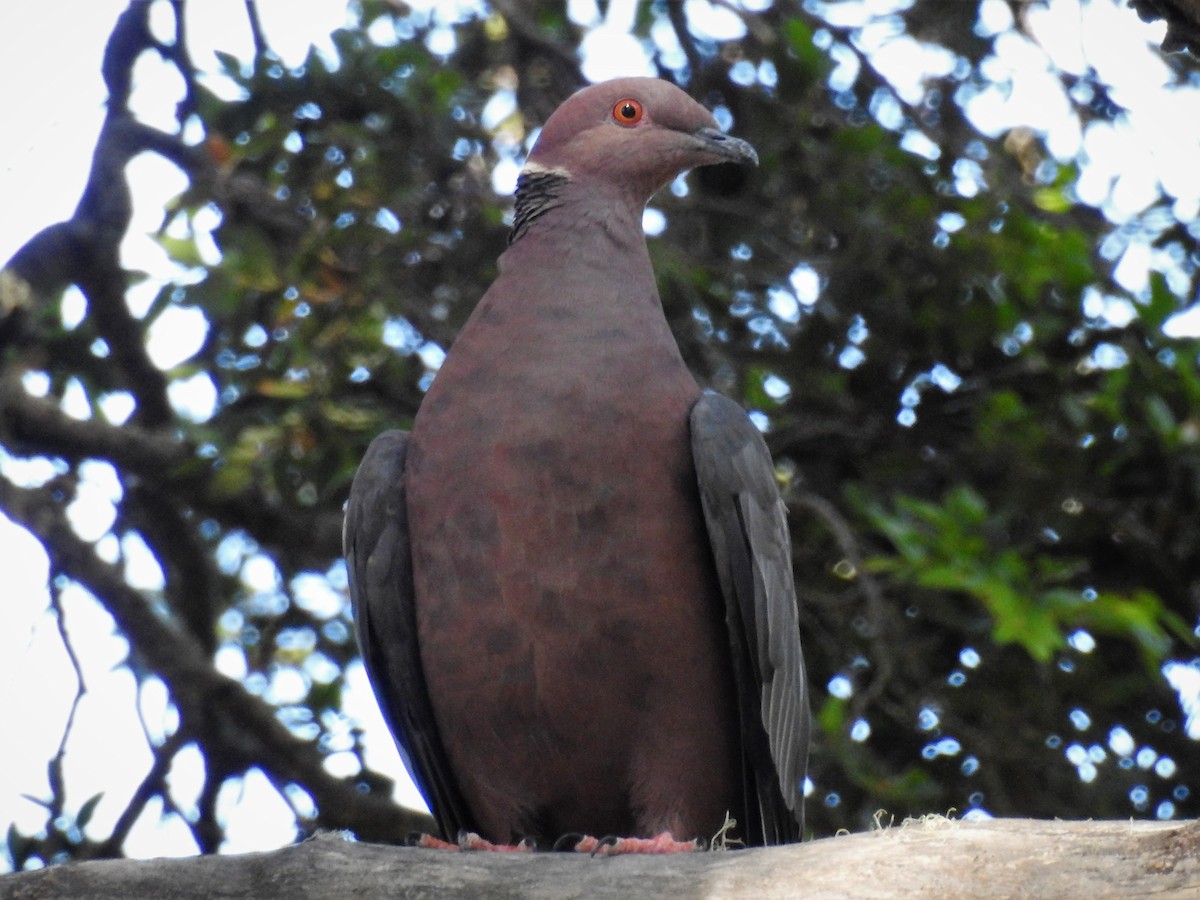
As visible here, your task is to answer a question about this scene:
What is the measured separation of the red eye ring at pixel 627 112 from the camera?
14.4 ft

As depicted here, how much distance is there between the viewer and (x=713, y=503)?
3.63m

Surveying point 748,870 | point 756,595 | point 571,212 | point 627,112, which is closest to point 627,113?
point 627,112

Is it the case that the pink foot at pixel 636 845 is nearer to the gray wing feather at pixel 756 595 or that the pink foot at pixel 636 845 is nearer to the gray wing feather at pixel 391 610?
the gray wing feather at pixel 756 595

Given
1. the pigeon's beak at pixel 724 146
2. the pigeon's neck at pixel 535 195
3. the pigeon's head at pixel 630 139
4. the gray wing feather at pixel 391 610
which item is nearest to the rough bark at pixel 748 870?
A: the gray wing feather at pixel 391 610

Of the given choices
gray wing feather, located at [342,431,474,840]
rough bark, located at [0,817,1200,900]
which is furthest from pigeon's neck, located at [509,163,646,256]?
rough bark, located at [0,817,1200,900]

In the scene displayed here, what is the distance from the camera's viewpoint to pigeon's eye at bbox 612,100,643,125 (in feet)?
14.4

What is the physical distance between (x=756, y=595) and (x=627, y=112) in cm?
155

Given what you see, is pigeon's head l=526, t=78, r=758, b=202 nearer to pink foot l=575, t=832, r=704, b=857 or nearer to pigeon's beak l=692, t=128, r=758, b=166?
pigeon's beak l=692, t=128, r=758, b=166

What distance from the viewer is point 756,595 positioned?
12.0 feet

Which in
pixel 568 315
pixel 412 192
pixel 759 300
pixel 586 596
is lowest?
pixel 586 596

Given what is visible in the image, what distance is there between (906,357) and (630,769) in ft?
7.13

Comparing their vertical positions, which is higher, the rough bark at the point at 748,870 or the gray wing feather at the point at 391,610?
the gray wing feather at the point at 391,610

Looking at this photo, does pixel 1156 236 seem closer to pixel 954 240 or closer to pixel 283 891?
pixel 954 240

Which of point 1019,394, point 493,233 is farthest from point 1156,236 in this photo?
point 493,233
